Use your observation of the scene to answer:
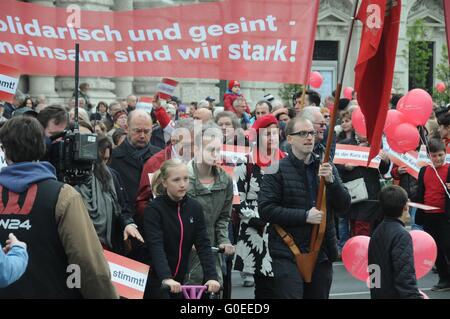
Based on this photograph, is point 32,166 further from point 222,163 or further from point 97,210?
point 222,163

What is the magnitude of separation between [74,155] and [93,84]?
15953 millimetres

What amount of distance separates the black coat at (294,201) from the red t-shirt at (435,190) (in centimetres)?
456

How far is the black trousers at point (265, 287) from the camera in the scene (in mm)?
7902

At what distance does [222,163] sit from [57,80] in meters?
12.7

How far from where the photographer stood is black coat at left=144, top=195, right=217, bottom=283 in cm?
723

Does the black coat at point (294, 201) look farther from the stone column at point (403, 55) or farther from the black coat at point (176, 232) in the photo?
the stone column at point (403, 55)

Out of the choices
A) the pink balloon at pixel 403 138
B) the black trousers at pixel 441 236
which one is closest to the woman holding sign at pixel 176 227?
the black trousers at pixel 441 236

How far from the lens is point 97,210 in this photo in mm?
7379

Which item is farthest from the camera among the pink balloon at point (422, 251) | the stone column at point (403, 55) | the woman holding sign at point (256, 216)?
the stone column at point (403, 55)

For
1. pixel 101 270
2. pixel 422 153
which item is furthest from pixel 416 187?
pixel 101 270

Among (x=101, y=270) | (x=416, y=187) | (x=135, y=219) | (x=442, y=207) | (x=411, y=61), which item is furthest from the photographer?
(x=411, y=61)

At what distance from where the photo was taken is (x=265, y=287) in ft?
26.2

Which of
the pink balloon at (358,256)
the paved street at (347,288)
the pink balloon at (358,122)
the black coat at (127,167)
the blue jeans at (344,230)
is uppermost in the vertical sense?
the pink balloon at (358,122)

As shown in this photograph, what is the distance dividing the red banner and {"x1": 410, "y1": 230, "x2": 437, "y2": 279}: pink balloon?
2.67 metres
